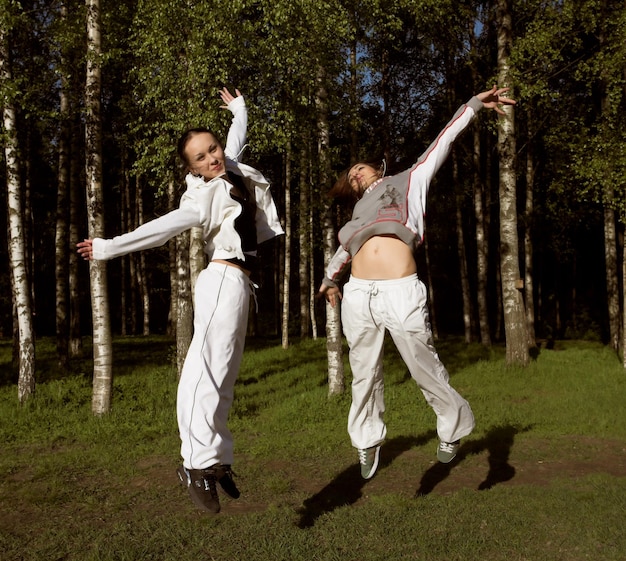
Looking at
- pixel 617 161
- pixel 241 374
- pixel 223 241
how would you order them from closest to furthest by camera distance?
1. pixel 223 241
2. pixel 617 161
3. pixel 241 374

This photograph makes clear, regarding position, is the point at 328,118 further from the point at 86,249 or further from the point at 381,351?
the point at 86,249

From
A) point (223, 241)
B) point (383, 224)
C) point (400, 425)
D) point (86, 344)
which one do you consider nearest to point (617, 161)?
point (400, 425)

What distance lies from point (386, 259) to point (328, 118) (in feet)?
28.5

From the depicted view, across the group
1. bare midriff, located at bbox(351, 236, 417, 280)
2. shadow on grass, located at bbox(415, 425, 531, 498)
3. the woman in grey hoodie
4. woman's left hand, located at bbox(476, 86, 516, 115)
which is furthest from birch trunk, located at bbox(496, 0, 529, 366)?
bare midriff, located at bbox(351, 236, 417, 280)

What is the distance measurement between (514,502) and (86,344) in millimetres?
19429

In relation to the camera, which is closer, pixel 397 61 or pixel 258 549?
pixel 258 549

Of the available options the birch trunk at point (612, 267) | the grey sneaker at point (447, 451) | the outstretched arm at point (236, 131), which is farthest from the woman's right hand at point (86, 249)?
the birch trunk at point (612, 267)

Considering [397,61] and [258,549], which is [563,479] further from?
[397,61]

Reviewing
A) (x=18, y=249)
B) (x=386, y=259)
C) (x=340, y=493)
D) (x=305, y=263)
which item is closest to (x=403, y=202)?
(x=386, y=259)

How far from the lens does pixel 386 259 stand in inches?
211

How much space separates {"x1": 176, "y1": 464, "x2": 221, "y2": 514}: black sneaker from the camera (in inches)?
185

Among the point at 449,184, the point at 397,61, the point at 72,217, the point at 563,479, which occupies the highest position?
the point at 397,61

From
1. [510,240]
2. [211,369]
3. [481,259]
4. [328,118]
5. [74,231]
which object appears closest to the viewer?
[211,369]

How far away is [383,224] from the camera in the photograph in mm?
5293
